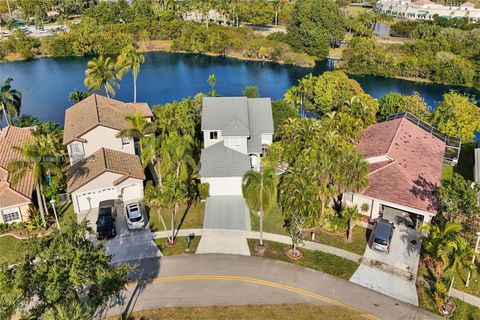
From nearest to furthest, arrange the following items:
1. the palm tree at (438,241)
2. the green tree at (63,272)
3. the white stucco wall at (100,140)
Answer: the green tree at (63,272), the palm tree at (438,241), the white stucco wall at (100,140)

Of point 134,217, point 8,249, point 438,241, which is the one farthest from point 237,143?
point 8,249

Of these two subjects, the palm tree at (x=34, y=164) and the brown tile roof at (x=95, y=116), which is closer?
the palm tree at (x=34, y=164)

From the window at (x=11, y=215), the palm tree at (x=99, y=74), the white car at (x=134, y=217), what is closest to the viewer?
the white car at (x=134, y=217)

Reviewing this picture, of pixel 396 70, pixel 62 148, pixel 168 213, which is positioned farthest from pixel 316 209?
pixel 396 70

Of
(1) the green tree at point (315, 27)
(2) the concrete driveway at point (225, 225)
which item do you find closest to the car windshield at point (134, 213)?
(2) the concrete driveway at point (225, 225)

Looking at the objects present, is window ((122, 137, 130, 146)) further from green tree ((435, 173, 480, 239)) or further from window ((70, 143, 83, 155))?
green tree ((435, 173, 480, 239))

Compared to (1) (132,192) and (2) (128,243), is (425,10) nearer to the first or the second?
(1) (132,192)

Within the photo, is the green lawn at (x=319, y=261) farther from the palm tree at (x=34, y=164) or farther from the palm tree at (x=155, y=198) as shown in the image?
the palm tree at (x=34, y=164)

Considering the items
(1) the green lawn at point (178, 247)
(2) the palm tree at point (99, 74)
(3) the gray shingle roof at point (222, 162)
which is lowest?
(1) the green lawn at point (178, 247)
